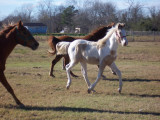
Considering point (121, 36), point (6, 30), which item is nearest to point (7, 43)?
point (6, 30)

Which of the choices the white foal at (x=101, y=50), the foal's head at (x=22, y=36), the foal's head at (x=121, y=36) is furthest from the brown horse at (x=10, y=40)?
the foal's head at (x=121, y=36)

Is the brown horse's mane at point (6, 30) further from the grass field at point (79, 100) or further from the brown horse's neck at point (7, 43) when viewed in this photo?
the grass field at point (79, 100)

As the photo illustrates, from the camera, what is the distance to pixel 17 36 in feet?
20.9

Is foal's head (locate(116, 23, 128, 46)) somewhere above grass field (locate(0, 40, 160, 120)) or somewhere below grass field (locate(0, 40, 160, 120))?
above

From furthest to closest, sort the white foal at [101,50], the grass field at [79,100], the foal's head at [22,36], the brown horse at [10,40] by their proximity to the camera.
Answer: the white foal at [101,50]
the foal's head at [22,36]
the brown horse at [10,40]
the grass field at [79,100]

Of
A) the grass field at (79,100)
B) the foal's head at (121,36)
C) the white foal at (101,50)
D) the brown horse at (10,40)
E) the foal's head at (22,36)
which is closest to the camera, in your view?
the grass field at (79,100)

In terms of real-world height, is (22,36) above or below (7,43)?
above

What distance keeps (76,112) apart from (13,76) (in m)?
5.93

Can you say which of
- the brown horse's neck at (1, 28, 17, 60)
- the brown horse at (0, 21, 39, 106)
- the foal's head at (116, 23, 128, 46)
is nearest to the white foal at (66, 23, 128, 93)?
the foal's head at (116, 23, 128, 46)

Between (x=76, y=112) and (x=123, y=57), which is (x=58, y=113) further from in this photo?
(x=123, y=57)

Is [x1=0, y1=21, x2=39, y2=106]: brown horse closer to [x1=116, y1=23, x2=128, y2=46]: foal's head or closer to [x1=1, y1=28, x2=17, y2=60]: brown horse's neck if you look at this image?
[x1=1, y1=28, x2=17, y2=60]: brown horse's neck

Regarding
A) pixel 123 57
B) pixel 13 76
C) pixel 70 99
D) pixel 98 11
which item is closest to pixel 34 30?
pixel 98 11

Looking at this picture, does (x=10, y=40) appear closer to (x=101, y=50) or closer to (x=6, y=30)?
(x=6, y=30)

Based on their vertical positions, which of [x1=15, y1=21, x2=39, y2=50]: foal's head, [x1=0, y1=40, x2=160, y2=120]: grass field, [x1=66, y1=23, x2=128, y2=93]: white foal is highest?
[x1=15, y1=21, x2=39, y2=50]: foal's head
